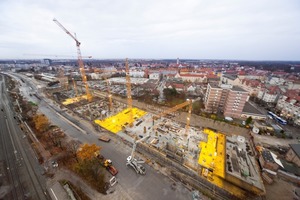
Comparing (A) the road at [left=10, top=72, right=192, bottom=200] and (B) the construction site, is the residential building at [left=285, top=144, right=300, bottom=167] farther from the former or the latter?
(A) the road at [left=10, top=72, right=192, bottom=200]

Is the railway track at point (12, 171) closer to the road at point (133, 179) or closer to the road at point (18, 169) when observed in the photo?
the road at point (18, 169)

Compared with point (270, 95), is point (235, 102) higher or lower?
higher

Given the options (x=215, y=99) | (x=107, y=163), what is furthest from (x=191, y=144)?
(x=215, y=99)

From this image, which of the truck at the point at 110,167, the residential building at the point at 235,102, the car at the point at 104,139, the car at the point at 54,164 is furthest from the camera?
the residential building at the point at 235,102

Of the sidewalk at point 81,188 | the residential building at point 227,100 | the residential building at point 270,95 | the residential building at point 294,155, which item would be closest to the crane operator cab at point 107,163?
the sidewalk at point 81,188

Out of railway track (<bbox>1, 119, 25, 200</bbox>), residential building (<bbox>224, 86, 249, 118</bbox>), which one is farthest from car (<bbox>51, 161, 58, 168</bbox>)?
residential building (<bbox>224, 86, 249, 118</bbox>)

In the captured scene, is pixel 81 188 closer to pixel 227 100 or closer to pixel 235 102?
pixel 227 100
